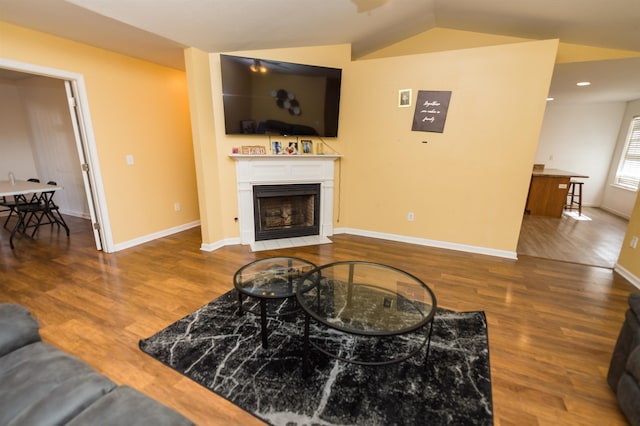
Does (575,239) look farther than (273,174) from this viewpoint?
Yes

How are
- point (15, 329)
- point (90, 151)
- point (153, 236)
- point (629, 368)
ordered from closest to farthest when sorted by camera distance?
point (15, 329) → point (629, 368) → point (90, 151) → point (153, 236)

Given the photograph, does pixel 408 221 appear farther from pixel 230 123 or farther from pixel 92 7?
pixel 92 7

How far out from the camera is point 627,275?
2.96 meters

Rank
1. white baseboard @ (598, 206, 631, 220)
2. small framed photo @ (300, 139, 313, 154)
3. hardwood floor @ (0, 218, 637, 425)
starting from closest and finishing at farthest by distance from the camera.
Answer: hardwood floor @ (0, 218, 637, 425), small framed photo @ (300, 139, 313, 154), white baseboard @ (598, 206, 631, 220)

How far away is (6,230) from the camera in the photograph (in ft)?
13.5

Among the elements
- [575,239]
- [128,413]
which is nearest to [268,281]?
[128,413]

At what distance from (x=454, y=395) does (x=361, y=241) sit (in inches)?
99.6

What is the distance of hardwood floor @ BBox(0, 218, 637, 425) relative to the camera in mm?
1535

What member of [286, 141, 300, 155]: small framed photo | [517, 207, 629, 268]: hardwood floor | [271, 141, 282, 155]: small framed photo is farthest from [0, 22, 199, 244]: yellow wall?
[517, 207, 629, 268]: hardwood floor

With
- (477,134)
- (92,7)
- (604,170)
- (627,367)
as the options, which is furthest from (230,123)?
(604,170)

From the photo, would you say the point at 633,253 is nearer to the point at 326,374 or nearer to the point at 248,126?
the point at 326,374

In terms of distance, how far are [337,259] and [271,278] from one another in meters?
1.28

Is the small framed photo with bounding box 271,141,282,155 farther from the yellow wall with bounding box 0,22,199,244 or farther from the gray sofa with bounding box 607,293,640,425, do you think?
the gray sofa with bounding box 607,293,640,425

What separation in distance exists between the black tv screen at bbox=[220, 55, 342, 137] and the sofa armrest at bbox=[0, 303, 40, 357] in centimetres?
253
